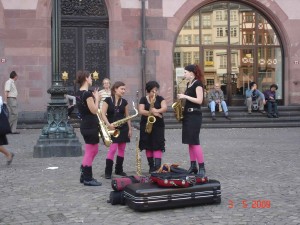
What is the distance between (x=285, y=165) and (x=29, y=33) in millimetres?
12564

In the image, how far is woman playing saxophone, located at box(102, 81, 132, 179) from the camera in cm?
920

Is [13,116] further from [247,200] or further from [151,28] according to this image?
[247,200]

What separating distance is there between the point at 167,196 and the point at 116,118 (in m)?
2.87

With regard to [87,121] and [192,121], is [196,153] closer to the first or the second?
[192,121]

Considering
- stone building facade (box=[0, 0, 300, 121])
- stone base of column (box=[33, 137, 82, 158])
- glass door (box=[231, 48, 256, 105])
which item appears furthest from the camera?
glass door (box=[231, 48, 256, 105])

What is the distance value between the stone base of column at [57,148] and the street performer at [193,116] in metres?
3.67

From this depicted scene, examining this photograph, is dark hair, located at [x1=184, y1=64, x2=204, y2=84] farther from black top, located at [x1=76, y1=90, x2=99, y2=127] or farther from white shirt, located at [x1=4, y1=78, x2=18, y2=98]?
white shirt, located at [x1=4, y1=78, x2=18, y2=98]

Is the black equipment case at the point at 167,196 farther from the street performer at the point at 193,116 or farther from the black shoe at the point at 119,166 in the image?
the black shoe at the point at 119,166

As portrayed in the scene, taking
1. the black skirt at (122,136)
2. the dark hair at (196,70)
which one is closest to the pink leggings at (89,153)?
the black skirt at (122,136)

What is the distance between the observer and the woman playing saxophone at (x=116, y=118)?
9.20 metres

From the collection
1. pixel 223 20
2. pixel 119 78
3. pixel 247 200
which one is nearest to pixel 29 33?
pixel 119 78

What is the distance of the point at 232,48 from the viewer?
22.8 meters
